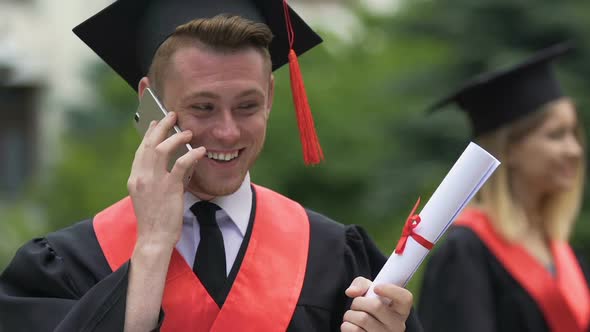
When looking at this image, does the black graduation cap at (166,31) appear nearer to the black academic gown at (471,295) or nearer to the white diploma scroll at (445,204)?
the white diploma scroll at (445,204)

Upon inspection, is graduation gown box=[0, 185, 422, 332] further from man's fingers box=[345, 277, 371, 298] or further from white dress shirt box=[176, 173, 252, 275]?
man's fingers box=[345, 277, 371, 298]

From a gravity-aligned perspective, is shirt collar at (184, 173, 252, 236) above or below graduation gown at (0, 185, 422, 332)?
above

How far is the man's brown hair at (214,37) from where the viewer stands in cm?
280

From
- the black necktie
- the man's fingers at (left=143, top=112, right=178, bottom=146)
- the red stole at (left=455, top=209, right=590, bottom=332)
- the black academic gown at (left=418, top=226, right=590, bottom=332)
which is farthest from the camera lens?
the red stole at (left=455, top=209, right=590, bottom=332)

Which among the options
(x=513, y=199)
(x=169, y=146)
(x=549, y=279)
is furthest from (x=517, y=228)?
(x=169, y=146)

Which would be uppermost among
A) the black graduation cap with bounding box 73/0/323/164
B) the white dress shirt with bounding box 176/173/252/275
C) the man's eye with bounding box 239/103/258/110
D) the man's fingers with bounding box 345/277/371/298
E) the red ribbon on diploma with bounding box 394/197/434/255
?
the black graduation cap with bounding box 73/0/323/164

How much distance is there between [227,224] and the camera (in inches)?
118

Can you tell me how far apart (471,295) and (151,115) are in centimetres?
208

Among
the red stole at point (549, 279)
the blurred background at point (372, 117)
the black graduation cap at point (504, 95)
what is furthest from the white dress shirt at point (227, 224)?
the blurred background at point (372, 117)

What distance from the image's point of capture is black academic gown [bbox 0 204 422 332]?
8.84 feet

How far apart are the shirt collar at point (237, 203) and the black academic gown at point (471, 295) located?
1.63 meters

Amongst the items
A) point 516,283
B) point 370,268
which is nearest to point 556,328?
point 516,283

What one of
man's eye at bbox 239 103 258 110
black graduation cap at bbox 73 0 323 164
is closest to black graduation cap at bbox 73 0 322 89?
black graduation cap at bbox 73 0 323 164

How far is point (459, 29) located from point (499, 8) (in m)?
0.37
